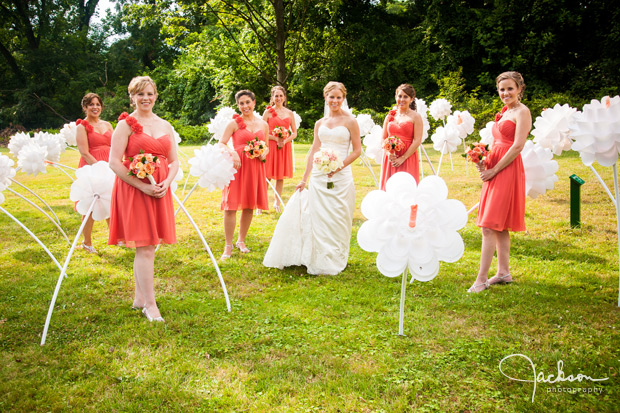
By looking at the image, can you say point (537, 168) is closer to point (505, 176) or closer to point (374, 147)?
point (505, 176)

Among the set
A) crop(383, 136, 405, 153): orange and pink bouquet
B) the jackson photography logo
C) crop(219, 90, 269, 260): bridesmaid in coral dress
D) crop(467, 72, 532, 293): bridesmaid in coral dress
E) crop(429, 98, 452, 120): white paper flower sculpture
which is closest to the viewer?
the jackson photography logo

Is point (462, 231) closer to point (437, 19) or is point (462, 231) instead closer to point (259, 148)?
point (259, 148)

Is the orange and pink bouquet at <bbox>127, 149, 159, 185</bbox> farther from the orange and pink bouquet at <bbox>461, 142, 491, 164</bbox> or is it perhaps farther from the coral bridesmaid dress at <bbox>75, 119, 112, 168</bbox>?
the orange and pink bouquet at <bbox>461, 142, 491, 164</bbox>

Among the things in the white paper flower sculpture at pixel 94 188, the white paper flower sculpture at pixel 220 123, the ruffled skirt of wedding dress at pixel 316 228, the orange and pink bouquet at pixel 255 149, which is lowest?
the ruffled skirt of wedding dress at pixel 316 228

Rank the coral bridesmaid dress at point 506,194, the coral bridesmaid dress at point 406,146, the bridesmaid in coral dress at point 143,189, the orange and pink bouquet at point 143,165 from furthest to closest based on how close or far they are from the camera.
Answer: the coral bridesmaid dress at point 406,146 < the coral bridesmaid dress at point 506,194 < the bridesmaid in coral dress at point 143,189 < the orange and pink bouquet at point 143,165

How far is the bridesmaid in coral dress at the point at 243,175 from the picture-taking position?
6.61m

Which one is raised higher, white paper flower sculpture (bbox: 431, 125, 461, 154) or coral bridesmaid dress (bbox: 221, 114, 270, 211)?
white paper flower sculpture (bbox: 431, 125, 461, 154)

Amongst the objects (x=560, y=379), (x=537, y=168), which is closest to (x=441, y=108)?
(x=537, y=168)

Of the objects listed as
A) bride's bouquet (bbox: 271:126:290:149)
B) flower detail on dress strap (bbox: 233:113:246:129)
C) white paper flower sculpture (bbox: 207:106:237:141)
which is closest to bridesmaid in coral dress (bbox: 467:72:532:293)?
flower detail on dress strap (bbox: 233:113:246:129)

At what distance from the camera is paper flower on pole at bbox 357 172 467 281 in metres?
3.68

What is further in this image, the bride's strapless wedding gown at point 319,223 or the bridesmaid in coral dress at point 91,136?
the bridesmaid in coral dress at point 91,136

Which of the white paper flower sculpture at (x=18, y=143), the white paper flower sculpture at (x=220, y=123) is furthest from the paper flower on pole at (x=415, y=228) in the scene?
the white paper flower sculpture at (x=18, y=143)

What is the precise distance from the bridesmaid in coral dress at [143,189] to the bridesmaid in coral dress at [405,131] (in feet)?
10.8

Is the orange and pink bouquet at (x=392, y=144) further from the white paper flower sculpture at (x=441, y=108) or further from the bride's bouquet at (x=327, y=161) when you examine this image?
the white paper flower sculpture at (x=441, y=108)
